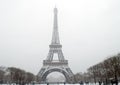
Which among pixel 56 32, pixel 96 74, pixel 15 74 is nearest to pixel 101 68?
pixel 96 74

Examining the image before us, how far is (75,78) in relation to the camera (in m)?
113

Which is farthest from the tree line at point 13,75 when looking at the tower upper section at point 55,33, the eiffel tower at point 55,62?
the tower upper section at point 55,33

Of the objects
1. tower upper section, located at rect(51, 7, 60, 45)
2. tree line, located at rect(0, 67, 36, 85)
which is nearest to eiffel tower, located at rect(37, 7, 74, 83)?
tower upper section, located at rect(51, 7, 60, 45)

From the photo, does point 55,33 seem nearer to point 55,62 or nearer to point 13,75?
point 55,62

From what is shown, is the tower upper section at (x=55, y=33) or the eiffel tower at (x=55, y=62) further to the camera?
the eiffel tower at (x=55, y=62)

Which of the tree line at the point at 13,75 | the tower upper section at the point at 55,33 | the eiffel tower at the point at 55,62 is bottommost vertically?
the tree line at the point at 13,75

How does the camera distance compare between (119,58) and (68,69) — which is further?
(68,69)

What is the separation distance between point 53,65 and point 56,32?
1534 cm

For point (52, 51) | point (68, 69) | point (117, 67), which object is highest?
point (52, 51)

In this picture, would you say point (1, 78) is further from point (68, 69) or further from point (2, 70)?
point (68, 69)

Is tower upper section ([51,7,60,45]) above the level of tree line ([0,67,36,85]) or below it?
above

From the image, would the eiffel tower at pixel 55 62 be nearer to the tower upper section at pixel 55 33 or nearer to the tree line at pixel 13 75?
the tower upper section at pixel 55 33

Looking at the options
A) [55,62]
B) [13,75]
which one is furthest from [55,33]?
[13,75]

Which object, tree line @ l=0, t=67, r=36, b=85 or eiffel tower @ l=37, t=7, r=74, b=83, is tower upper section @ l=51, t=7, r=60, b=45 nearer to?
eiffel tower @ l=37, t=7, r=74, b=83
